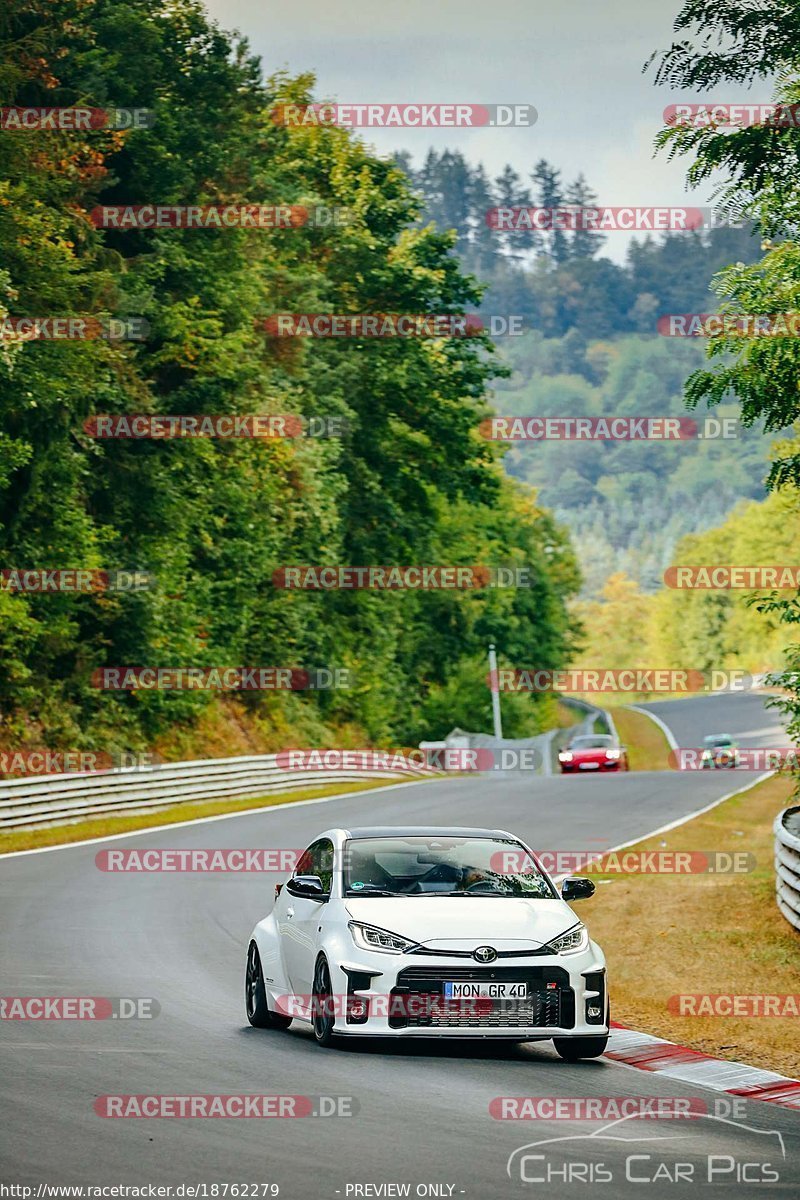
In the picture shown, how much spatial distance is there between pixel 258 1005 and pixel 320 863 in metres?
1.06

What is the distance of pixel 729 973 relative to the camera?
16.3m

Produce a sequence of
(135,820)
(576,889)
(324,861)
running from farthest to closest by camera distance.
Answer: (135,820) → (324,861) → (576,889)

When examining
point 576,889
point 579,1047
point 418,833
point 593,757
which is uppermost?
point 418,833

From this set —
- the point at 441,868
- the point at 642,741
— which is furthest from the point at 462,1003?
the point at 642,741

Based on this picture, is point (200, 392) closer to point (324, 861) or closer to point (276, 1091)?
point (324, 861)

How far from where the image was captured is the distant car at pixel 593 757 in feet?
201

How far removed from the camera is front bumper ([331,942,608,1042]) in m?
10.8

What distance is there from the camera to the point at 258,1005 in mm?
12383

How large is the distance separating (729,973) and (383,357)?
142 feet

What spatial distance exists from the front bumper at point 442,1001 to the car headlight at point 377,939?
0.07 m

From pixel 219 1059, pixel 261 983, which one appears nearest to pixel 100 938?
pixel 261 983

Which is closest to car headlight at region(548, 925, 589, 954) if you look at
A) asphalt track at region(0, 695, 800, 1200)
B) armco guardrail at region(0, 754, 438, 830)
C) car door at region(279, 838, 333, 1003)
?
asphalt track at region(0, 695, 800, 1200)

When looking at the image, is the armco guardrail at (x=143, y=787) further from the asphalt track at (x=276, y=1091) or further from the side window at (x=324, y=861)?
the side window at (x=324, y=861)

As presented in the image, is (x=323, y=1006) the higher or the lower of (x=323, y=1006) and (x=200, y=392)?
the lower
